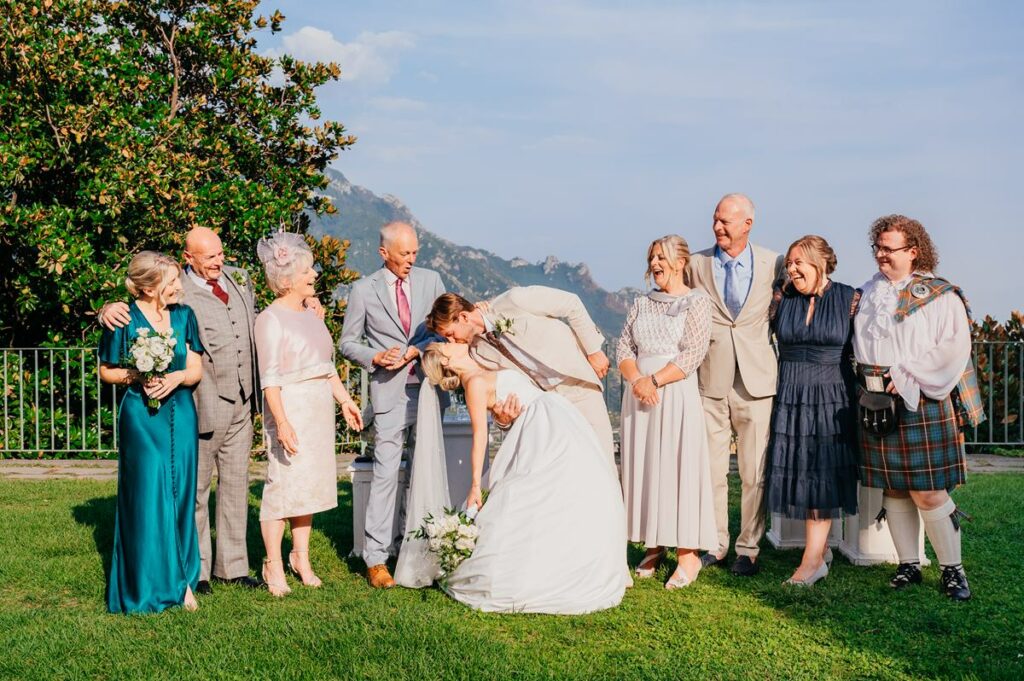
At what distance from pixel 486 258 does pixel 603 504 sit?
121396mm

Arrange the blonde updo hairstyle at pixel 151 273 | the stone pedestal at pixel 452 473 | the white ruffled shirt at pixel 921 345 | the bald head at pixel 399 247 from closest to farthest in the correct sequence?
1. the blonde updo hairstyle at pixel 151 273
2. the white ruffled shirt at pixel 921 345
3. the bald head at pixel 399 247
4. the stone pedestal at pixel 452 473

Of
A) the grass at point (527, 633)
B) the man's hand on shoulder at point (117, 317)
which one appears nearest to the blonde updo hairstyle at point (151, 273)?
the man's hand on shoulder at point (117, 317)

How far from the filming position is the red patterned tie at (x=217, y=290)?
568cm

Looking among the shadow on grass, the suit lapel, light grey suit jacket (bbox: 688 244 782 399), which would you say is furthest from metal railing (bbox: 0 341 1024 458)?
the suit lapel

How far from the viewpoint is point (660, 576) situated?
606 centimetres

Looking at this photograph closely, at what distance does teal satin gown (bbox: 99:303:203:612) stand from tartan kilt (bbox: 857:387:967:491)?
4066mm

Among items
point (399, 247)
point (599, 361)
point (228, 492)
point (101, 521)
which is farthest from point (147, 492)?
point (101, 521)

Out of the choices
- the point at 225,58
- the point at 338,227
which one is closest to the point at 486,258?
the point at 338,227

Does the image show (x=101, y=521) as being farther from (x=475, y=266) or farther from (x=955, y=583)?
(x=475, y=266)

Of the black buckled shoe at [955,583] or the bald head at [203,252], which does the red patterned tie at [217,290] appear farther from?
the black buckled shoe at [955,583]

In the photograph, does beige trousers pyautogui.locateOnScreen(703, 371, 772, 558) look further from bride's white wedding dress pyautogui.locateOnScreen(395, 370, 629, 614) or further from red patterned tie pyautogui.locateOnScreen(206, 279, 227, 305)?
red patterned tie pyautogui.locateOnScreen(206, 279, 227, 305)

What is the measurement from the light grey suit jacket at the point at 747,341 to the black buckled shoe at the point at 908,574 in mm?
1312

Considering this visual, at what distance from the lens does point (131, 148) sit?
11.2 metres

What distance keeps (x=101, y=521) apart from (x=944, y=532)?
6.28 metres
